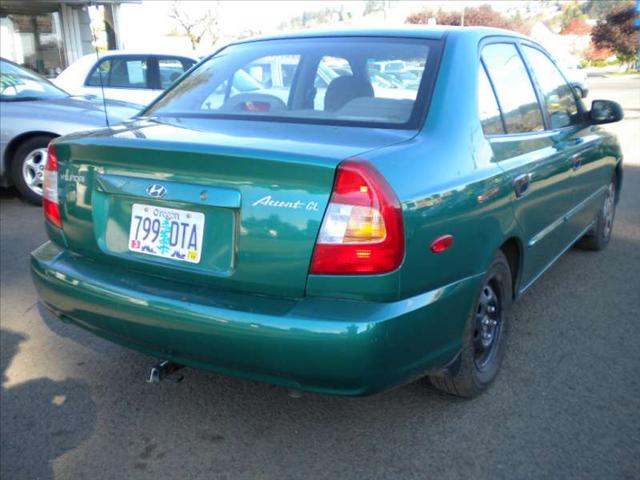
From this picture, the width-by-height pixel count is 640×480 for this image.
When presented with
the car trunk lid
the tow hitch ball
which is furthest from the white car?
the tow hitch ball

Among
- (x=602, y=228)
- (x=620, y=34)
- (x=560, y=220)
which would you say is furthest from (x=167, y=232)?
(x=620, y=34)

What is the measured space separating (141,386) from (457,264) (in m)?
1.62

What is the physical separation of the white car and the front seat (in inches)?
260

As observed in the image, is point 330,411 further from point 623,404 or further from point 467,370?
point 623,404

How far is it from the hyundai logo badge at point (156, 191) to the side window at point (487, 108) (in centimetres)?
135

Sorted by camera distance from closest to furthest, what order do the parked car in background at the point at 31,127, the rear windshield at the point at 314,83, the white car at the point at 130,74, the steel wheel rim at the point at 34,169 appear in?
the rear windshield at the point at 314,83 → the parked car in background at the point at 31,127 → the steel wheel rim at the point at 34,169 → the white car at the point at 130,74

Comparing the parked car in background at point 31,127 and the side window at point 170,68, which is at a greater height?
the side window at point 170,68

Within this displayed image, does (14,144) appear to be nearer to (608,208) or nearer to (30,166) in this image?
(30,166)

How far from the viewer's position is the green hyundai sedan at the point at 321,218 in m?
2.19

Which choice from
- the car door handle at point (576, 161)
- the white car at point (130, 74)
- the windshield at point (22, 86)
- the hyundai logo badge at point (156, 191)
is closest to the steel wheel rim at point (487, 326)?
the car door handle at point (576, 161)

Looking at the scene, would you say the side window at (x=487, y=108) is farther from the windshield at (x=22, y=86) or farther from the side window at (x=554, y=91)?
the windshield at (x=22, y=86)

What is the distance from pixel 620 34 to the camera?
44188 mm

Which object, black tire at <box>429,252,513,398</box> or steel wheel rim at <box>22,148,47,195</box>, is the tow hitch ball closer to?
black tire at <box>429,252,513,398</box>

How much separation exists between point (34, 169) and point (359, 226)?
5.52m
